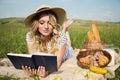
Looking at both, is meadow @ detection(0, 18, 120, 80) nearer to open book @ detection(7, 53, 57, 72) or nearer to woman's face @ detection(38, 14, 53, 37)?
woman's face @ detection(38, 14, 53, 37)

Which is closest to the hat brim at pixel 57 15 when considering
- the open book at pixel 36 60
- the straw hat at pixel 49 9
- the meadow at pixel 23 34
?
the straw hat at pixel 49 9

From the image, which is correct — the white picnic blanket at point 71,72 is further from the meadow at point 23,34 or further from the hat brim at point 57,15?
the meadow at point 23,34

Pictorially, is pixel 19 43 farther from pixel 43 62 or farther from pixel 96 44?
pixel 43 62

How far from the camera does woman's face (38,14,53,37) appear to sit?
2.69 m

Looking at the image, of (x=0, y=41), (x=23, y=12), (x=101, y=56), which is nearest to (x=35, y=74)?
(x=101, y=56)

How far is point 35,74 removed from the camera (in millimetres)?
2527

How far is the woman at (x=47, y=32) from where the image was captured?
107 inches

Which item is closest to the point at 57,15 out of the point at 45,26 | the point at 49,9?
the point at 49,9

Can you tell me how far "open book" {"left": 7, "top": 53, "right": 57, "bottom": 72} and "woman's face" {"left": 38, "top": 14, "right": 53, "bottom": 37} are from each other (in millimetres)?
313

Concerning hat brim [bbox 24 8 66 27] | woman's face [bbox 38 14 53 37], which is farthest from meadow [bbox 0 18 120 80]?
woman's face [bbox 38 14 53 37]

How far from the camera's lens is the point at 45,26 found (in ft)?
8.79

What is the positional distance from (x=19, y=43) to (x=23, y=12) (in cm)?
118

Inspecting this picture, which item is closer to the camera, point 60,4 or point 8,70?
point 8,70

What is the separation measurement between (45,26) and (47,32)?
0.21ft
